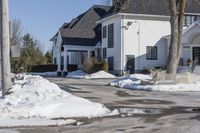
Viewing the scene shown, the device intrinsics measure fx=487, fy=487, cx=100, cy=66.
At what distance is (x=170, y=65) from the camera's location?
31578 millimetres

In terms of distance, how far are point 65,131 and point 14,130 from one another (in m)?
1.35

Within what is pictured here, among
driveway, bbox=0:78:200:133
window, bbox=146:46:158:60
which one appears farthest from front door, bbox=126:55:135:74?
driveway, bbox=0:78:200:133

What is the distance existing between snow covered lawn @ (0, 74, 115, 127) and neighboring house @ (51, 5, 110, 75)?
40.5 metres

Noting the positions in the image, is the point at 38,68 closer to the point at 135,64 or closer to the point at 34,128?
the point at 135,64

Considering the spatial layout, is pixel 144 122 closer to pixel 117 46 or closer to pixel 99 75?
pixel 99 75

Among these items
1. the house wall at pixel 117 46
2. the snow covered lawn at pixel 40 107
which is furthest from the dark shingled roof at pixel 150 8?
the snow covered lawn at pixel 40 107

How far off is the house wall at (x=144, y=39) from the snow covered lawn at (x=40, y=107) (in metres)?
34.6

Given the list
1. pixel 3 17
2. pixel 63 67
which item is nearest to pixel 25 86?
pixel 3 17

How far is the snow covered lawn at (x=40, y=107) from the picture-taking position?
1418 centimetres

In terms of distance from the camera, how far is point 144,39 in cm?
5212

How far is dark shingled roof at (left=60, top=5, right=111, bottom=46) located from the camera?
197ft

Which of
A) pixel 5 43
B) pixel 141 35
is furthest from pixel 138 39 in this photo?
pixel 5 43

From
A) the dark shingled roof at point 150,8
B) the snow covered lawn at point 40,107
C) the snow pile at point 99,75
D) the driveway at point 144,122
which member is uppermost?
the dark shingled roof at point 150,8

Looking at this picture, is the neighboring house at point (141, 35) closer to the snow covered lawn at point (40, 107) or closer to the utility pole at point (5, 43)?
the utility pole at point (5, 43)
